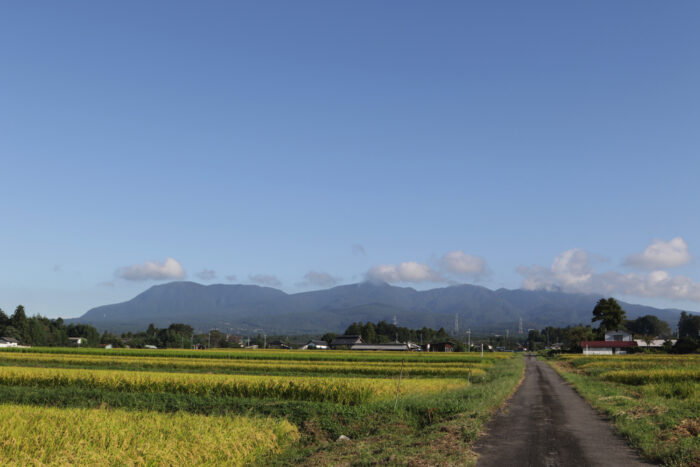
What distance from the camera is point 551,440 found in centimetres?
1684

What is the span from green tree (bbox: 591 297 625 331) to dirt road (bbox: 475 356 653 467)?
135 metres

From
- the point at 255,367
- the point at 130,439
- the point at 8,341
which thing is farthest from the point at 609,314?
the point at 8,341

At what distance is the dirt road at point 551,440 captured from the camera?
1412cm

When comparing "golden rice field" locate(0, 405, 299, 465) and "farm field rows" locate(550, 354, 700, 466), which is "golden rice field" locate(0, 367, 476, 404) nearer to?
"farm field rows" locate(550, 354, 700, 466)

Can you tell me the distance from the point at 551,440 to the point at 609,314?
145400 millimetres

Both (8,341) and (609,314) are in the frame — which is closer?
(8,341)

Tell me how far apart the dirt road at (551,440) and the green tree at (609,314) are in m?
135

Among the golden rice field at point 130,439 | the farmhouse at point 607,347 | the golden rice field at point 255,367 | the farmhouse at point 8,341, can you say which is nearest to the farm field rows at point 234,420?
the golden rice field at point 130,439

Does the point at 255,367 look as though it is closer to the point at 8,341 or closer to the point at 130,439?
the point at 130,439

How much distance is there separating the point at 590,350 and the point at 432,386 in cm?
10500

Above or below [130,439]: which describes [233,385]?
below

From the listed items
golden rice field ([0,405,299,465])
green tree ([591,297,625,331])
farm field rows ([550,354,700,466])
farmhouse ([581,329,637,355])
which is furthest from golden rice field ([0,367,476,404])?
green tree ([591,297,625,331])

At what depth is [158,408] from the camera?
21641 mm

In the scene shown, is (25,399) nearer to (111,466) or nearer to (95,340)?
→ (111,466)
